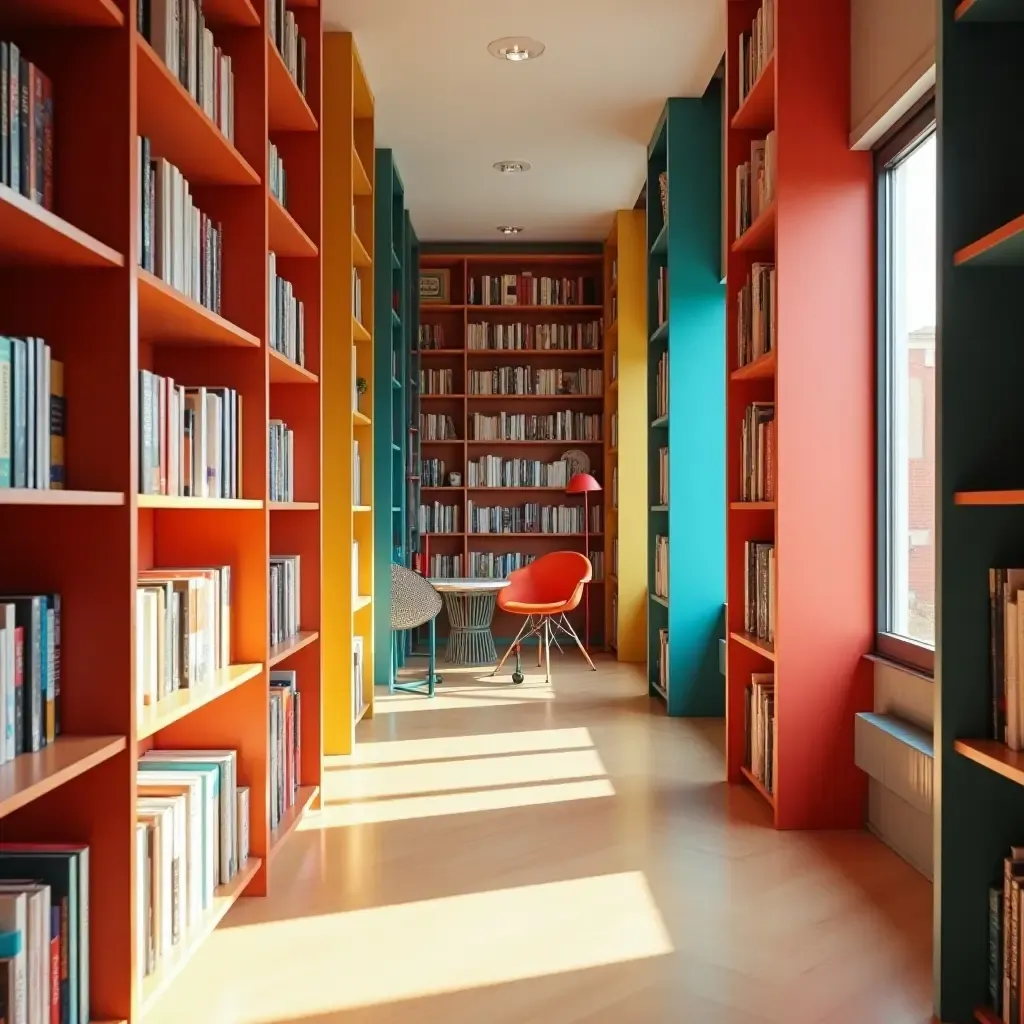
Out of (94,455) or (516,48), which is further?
(516,48)

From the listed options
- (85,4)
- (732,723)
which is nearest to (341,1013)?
(85,4)

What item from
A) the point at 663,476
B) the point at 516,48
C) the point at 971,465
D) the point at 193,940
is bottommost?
the point at 193,940

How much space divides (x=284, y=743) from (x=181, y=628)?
1034 mm

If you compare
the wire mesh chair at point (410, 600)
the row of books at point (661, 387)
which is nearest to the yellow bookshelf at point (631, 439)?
the row of books at point (661, 387)

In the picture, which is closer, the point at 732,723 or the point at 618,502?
the point at 732,723

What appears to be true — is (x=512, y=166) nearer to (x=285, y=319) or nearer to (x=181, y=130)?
(x=285, y=319)

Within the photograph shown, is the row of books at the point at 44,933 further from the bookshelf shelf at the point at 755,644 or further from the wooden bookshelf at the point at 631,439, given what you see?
the wooden bookshelf at the point at 631,439

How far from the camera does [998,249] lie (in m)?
2.06

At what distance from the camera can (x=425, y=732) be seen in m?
5.21

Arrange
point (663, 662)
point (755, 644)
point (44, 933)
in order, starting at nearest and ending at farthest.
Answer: point (44, 933) → point (755, 644) → point (663, 662)

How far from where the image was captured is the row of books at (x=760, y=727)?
12.7 feet

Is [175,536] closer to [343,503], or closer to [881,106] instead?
[343,503]

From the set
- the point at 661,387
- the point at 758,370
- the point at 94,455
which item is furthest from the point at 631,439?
the point at 94,455

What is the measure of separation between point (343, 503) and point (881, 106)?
2.73m
